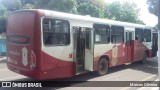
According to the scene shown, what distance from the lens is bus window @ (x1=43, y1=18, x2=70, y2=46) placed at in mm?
8727

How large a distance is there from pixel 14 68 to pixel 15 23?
1.77 meters

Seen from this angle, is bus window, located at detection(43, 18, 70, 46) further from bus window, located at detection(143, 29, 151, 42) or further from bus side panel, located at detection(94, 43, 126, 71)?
bus window, located at detection(143, 29, 151, 42)

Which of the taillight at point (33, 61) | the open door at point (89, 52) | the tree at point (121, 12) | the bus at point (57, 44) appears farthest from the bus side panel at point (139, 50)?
the tree at point (121, 12)

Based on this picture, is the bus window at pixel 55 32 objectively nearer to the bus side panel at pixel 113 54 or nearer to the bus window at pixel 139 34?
the bus side panel at pixel 113 54

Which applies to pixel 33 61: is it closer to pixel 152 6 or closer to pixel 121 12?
pixel 152 6

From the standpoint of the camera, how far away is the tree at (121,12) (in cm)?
3594

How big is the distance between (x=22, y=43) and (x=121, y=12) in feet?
97.3

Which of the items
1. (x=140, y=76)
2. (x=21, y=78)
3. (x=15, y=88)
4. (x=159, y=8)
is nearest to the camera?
(x=159, y=8)

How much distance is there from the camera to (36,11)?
335 inches

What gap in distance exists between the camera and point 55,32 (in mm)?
9070

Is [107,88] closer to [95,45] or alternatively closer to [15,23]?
[95,45]

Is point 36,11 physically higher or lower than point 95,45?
higher

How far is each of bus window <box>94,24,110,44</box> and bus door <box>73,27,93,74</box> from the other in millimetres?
559

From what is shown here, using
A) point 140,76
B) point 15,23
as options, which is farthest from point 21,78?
point 140,76
